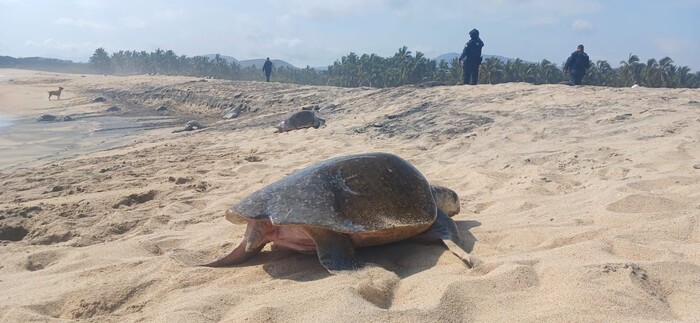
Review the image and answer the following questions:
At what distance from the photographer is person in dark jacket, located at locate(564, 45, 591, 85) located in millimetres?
12422

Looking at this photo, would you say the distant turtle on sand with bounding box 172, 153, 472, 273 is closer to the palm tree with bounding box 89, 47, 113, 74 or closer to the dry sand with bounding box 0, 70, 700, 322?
the dry sand with bounding box 0, 70, 700, 322

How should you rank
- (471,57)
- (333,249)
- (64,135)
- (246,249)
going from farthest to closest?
(64,135) < (471,57) < (246,249) < (333,249)

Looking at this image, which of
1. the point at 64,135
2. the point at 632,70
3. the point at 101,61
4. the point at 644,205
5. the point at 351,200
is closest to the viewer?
the point at 351,200

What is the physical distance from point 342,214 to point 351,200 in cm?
13

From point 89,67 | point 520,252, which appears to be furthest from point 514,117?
point 89,67

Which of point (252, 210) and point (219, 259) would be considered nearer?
point (252, 210)

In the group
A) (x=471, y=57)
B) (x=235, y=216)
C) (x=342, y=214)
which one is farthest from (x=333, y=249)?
(x=471, y=57)

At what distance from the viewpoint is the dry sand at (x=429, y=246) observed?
2326 millimetres

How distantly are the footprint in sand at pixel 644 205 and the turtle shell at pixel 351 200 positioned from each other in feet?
4.30

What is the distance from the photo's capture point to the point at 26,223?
192 inches

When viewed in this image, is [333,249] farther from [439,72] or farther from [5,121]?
[439,72]

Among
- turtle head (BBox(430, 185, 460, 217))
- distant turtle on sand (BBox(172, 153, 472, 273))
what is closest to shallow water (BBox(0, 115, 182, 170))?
distant turtle on sand (BBox(172, 153, 472, 273))

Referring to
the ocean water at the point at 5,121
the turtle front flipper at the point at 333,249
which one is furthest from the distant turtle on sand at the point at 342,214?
the ocean water at the point at 5,121

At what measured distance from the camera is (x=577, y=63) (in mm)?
12484
